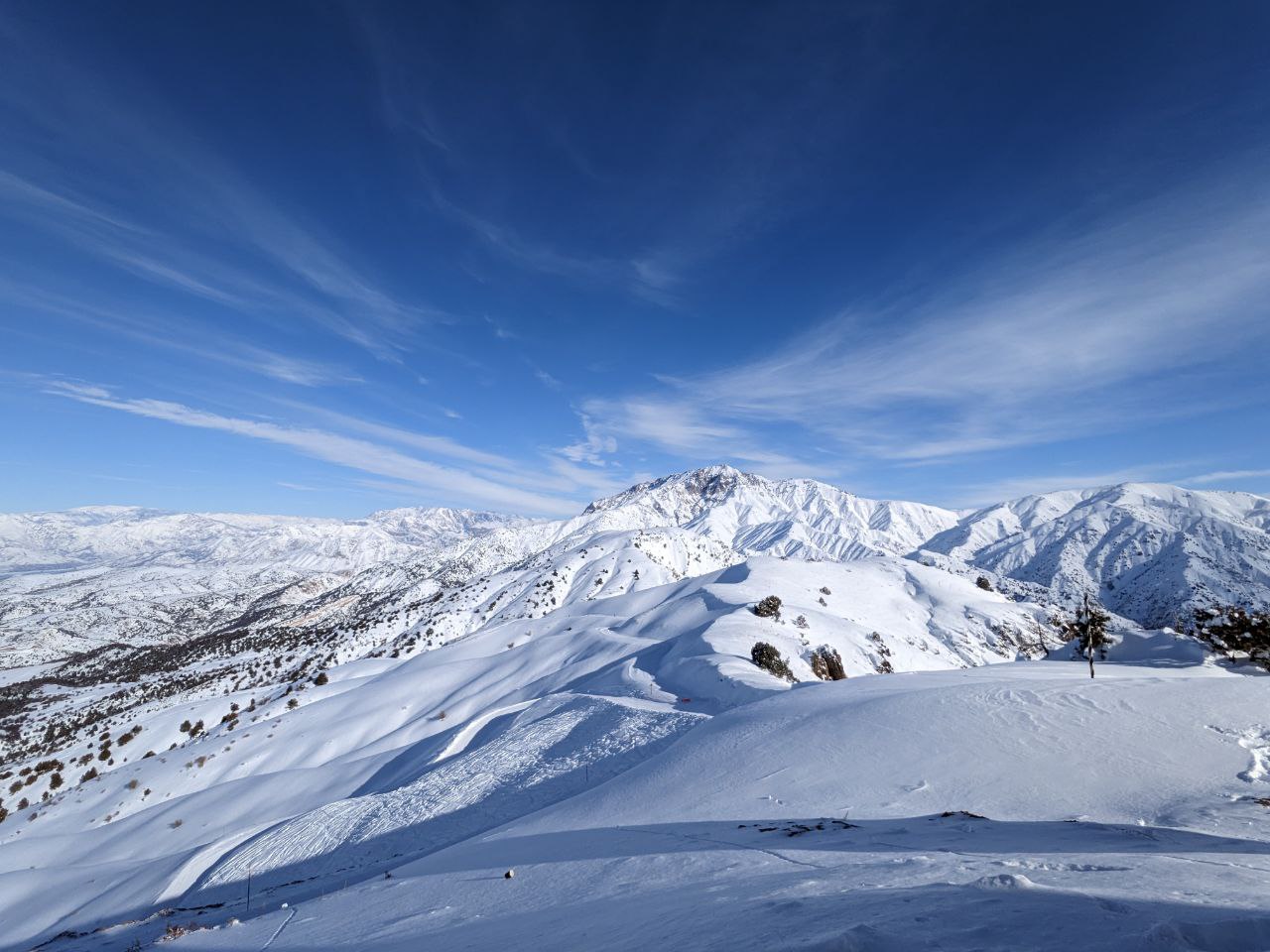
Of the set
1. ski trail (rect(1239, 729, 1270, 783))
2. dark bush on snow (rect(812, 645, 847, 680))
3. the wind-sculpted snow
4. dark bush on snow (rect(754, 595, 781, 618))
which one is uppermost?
dark bush on snow (rect(754, 595, 781, 618))

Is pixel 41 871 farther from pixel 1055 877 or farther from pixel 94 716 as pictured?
pixel 94 716

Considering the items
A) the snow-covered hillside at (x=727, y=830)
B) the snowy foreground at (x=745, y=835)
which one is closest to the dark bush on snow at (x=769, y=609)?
the snow-covered hillside at (x=727, y=830)

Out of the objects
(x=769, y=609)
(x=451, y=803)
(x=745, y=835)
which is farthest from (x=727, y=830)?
(x=769, y=609)

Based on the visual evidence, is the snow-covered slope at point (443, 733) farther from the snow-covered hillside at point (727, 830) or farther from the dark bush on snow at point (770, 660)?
the dark bush on snow at point (770, 660)

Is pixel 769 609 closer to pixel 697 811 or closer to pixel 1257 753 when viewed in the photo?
pixel 697 811

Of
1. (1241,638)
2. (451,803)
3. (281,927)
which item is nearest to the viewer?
(281,927)

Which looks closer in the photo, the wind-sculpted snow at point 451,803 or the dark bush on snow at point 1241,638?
the wind-sculpted snow at point 451,803

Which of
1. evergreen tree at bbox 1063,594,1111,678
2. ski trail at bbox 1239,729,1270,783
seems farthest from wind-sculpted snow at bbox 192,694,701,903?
evergreen tree at bbox 1063,594,1111,678

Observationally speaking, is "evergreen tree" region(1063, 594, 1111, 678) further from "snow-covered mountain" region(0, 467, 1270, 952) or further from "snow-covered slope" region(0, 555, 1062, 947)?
"snow-covered slope" region(0, 555, 1062, 947)

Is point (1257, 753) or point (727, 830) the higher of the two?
point (1257, 753)

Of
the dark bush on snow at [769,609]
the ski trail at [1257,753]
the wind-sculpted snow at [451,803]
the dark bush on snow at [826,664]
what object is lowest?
the wind-sculpted snow at [451,803]

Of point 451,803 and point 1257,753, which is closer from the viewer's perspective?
point 1257,753

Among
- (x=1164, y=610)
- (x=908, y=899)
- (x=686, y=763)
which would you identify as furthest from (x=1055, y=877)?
(x=1164, y=610)

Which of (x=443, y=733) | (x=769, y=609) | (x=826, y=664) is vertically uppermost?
(x=769, y=609)
